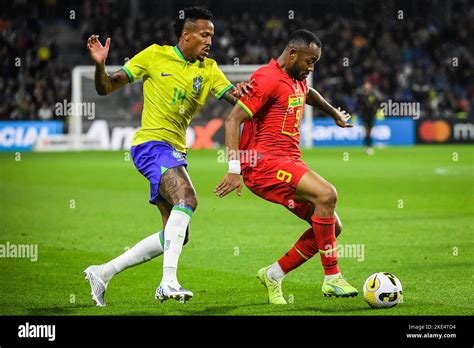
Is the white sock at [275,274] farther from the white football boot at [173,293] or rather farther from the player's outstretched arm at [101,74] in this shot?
the player's outstretched arm at [101,74]

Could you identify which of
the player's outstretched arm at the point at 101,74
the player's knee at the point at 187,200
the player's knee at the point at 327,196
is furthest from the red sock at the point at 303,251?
the player's outstretched arm at the point at 101,74

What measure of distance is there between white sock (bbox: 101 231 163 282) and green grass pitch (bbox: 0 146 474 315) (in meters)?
0.29

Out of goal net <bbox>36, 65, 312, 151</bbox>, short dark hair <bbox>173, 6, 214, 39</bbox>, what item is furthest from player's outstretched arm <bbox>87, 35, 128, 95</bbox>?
goal net <bbox>36, 65, 312, 151</bbox>

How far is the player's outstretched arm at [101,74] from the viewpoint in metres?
7.23

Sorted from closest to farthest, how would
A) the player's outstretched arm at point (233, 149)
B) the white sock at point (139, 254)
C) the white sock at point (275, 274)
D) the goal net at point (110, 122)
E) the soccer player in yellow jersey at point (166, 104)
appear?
the player's outstretched arm at point (233, 149), the soccer player in yellow jersey at point (166, 104), the white sock at point (139, 254), the white sock at point (275, 274), the goal net at point (110, 122)

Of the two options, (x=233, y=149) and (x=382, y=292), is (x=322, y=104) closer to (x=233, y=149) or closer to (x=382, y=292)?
(x=233, y=149)

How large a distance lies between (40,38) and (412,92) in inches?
581

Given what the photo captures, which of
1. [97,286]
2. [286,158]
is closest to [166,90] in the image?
[286,158]

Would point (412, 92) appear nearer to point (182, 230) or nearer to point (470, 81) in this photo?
point (470, 81)

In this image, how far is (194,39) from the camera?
7.56 m

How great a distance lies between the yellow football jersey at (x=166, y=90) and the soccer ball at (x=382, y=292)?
1.87 meters

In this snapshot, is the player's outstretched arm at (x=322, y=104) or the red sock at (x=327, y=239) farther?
the player's outstretched arm at (x=322, y=104)

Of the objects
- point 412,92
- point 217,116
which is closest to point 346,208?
point 217,116

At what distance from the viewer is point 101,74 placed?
7.21 metres
